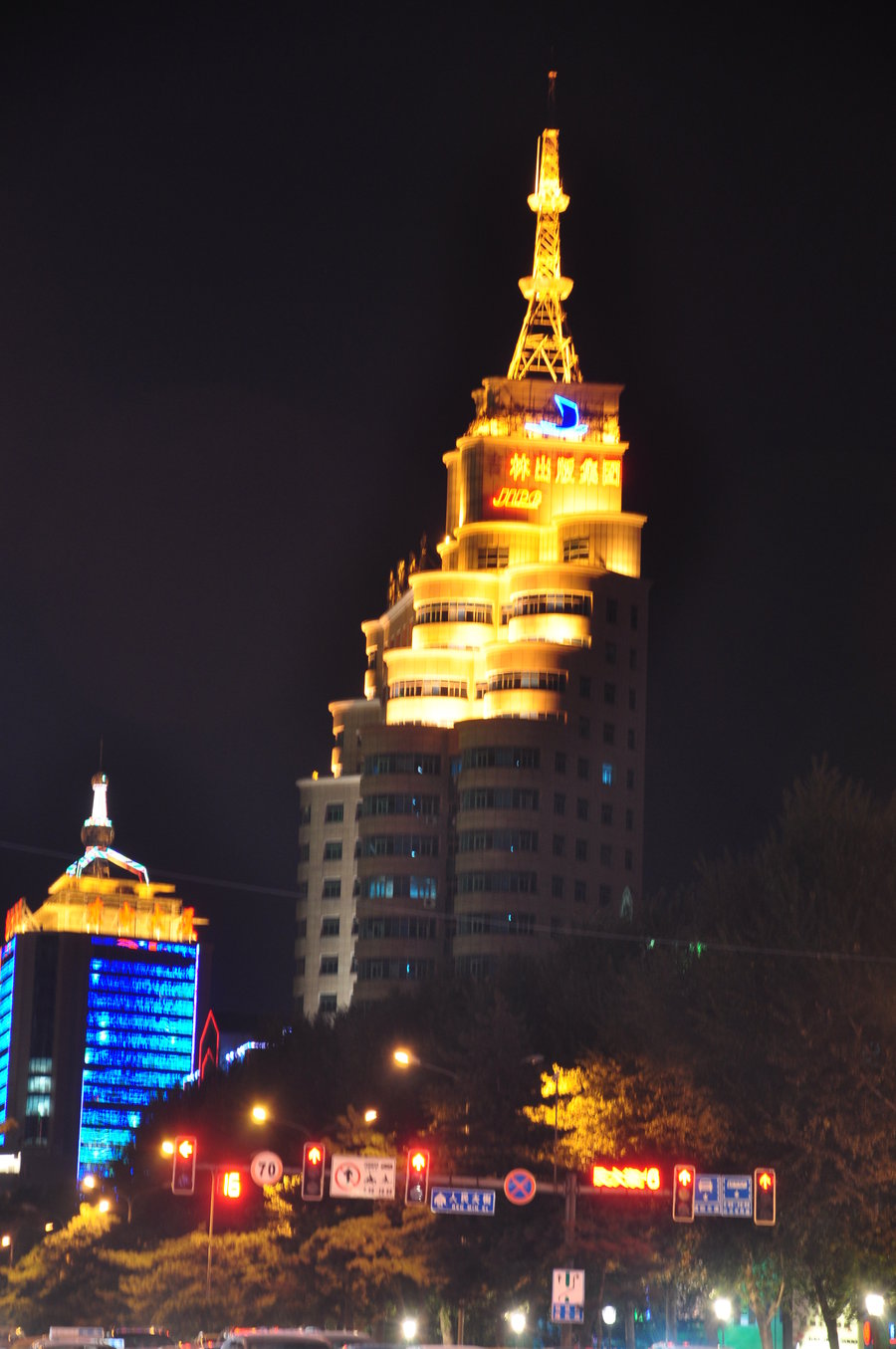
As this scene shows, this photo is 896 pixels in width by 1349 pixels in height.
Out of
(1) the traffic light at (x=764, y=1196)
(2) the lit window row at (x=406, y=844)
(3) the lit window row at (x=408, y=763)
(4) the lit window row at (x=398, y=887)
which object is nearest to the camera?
(1) the traffic light at (x=764, y=1196)

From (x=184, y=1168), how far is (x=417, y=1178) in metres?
6.85

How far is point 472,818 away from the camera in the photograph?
158 meters

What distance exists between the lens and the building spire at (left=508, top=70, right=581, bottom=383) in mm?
179750

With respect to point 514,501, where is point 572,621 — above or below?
below

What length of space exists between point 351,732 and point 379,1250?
120m

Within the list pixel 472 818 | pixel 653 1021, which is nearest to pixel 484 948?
pixel 472 818

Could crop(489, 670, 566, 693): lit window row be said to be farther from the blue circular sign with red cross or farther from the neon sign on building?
the blue circular sign with red cross

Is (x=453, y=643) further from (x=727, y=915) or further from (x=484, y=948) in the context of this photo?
(x=727, y=915)

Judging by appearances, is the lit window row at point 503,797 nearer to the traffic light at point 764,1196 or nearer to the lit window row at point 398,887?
the lit window row at point 398,887

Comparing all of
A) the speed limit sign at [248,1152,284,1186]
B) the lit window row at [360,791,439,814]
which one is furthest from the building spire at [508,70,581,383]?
the speed limit sign at [248,1152,284,1186]

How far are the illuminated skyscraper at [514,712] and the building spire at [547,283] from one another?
164 mm

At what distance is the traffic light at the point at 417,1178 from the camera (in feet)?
191

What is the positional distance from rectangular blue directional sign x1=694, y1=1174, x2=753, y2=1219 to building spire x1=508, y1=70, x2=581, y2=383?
12667 centimetres

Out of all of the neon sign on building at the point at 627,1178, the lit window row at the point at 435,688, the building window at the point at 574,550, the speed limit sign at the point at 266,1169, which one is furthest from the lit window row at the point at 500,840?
the neon sign on building at the point at 627,1178
